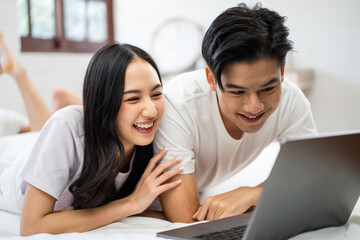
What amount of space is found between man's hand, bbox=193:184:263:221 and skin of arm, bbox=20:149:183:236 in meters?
0.11

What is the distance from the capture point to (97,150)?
4.23 ft

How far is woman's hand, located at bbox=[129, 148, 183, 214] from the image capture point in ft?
4.19

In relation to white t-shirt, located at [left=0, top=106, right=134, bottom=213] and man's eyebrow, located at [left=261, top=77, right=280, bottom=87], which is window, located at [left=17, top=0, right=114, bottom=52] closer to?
white t-shirt, located at [left=0, top=106, right=134, bottom=213]

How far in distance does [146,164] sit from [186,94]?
10.3 inches

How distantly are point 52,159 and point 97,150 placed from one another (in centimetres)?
13

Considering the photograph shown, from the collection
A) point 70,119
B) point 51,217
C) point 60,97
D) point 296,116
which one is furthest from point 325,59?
point 51,217

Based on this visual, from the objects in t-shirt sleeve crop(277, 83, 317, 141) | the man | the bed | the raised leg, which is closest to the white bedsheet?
the bed

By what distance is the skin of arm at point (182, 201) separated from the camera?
1.33 m

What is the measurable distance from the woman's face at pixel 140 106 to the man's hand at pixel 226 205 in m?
0.25

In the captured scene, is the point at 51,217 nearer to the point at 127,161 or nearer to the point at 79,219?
the point at 79,219

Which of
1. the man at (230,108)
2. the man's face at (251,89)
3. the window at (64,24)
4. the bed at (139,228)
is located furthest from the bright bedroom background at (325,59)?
the man's face at (251,89)

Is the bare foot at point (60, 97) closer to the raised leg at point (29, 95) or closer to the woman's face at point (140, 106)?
the raised leg at point (29, 95)

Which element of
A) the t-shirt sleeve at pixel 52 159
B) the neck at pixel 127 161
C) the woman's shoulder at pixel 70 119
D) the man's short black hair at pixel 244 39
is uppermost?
the man's short black hair at pixel 244 39

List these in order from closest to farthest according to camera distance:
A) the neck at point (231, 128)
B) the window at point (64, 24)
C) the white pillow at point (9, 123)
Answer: the neck at point (231, 128)
the white pillow at point (9, 123)
the window at point (64, 24)
